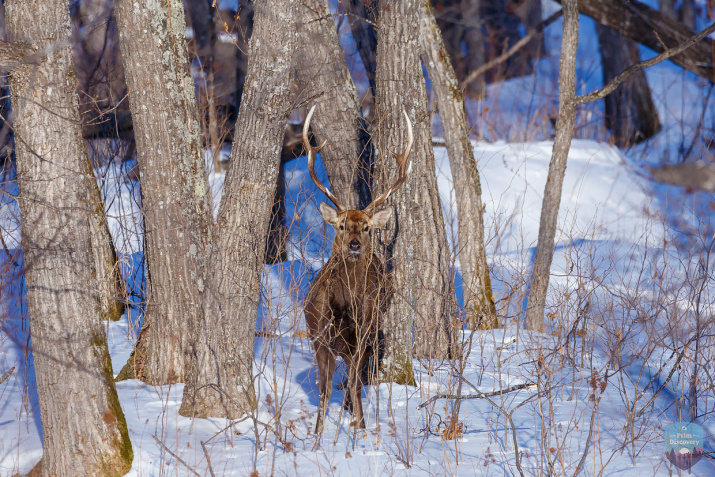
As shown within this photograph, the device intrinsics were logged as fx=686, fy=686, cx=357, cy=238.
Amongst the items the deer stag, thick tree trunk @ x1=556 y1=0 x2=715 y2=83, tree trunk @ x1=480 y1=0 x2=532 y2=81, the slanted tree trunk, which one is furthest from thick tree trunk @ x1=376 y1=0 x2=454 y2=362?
tree trunk @ x1=480 y1=0 x2=532 y2=81

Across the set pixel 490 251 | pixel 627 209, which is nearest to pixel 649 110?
pixel 627 209

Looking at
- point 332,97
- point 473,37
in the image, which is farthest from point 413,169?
point 473,37

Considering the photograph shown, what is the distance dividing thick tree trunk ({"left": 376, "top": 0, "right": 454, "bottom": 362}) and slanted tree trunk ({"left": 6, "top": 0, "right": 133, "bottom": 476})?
7.93ft

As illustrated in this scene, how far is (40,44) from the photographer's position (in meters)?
3.91

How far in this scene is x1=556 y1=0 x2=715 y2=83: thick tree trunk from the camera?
34.9 feet

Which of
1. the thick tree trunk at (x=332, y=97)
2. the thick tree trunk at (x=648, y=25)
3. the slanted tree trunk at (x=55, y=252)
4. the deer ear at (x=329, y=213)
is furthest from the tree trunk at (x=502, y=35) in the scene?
the slanted tree trunk at (x=55, y=252)

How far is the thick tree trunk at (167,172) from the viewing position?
209 inches

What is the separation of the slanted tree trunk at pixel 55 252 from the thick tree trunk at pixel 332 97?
2.70m

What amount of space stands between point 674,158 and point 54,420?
42.4ft

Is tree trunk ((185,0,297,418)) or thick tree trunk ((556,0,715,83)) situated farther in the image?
thick tree trunk ((556,0,715,83))

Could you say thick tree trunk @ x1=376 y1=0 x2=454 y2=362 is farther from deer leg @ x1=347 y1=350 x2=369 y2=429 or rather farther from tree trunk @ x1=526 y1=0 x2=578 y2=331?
tree trunk @ x1=526 y1=0 x2=578 y2=331

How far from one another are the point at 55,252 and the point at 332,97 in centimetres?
315

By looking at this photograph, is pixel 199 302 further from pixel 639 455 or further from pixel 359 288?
pixel 639 455

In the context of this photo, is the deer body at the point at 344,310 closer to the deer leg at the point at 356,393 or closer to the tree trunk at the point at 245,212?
the deer leg at the point at 356,393
